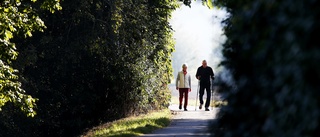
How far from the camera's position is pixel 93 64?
27.9 m

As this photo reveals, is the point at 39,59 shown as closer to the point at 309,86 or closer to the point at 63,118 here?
the point at 63,118

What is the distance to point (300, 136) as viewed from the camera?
16.3 feet

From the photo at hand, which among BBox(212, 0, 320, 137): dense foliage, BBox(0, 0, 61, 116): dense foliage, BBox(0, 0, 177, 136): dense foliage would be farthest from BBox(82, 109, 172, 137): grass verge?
BBox(212, 0, 320, 137): dense foliage

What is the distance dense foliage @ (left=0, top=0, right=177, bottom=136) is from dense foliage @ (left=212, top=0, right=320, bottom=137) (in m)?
20.6

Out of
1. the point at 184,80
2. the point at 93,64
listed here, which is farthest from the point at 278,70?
the point at 184,80

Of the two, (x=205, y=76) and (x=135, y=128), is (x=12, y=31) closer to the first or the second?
(x=135, y=128)

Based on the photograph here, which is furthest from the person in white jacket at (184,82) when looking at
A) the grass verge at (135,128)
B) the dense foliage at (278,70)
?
the dense foliage at (278,70)

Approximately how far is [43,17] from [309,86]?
24033mm

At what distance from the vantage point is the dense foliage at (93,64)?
88.4 ft

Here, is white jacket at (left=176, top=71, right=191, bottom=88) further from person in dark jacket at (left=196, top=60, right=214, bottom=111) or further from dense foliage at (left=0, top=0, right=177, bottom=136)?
person in dark jacket at (left=196, top=60, right=214, bottom=111)

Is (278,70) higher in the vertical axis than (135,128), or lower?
lower

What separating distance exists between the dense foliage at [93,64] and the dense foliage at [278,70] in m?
20.6

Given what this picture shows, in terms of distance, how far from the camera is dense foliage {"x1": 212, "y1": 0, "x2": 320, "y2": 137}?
4.84 meters

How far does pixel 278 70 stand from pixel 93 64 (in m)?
23.0
